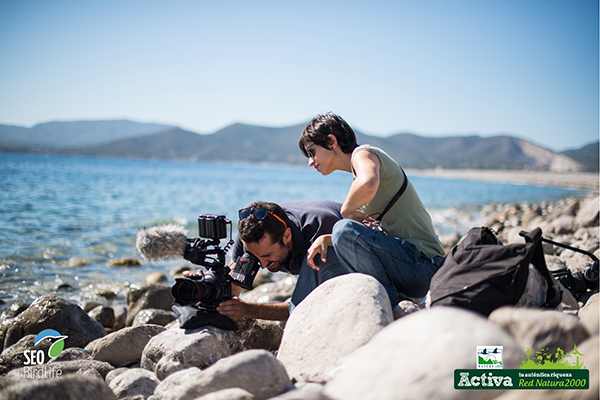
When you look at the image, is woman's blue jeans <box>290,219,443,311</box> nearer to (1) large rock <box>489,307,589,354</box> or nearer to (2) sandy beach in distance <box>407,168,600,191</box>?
(1) large rock <box>489,307,589,354</box>

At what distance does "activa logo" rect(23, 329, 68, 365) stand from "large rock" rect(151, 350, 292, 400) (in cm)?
230

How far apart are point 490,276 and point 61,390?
2.39 metres

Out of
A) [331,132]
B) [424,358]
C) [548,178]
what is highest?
[331,132]

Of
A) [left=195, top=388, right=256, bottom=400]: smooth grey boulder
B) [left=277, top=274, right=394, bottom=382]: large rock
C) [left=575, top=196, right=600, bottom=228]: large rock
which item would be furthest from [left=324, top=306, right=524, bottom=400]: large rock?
[left=575, top=196, right=600, bottom=228]: large rock

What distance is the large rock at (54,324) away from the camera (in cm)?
440

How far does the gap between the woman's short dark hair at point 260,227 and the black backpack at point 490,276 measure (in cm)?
135

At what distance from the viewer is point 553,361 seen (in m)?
1.87

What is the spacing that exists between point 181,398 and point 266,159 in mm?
163807

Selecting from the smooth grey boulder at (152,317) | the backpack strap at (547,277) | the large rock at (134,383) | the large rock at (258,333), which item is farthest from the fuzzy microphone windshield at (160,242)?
the smooth grey boulder at (152,317)

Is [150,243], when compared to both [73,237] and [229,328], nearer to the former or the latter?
[229,328]

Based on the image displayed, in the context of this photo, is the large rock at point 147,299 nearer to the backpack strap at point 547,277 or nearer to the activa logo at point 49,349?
the activa logo at point 49,349

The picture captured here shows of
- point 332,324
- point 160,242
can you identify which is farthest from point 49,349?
point 332,324

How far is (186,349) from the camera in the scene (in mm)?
2867

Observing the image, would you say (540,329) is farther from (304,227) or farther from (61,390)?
(61,390)
